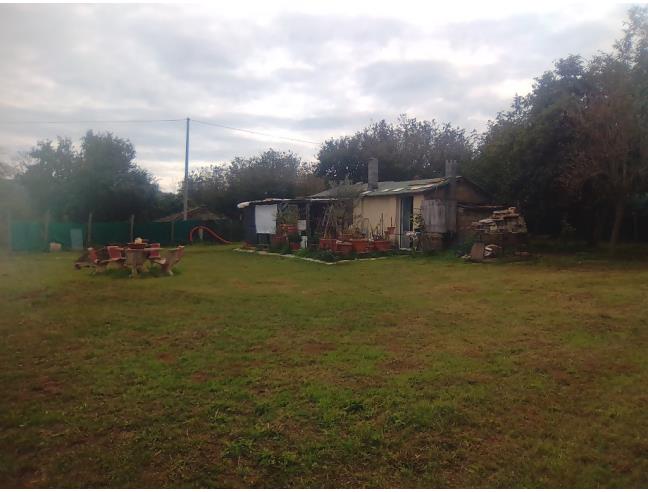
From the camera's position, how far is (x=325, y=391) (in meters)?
3.83

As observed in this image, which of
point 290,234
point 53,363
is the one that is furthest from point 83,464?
point 290,234

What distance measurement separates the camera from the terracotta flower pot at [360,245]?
606 inches

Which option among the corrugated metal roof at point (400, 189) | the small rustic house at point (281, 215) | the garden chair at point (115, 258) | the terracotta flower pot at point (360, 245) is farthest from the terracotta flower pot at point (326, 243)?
the garden chair at point (115, 258)

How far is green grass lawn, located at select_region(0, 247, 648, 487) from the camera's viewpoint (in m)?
2.77

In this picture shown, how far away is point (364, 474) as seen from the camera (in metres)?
2.71

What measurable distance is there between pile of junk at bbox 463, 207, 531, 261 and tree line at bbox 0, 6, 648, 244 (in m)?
1.93

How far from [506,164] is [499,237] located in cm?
489

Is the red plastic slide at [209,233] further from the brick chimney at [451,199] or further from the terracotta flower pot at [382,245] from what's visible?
the brick chimney at [451,199]

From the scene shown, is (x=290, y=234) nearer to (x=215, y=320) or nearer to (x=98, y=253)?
(x=98, y=253)

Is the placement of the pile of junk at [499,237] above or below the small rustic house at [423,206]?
below

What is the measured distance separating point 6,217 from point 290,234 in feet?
36.7

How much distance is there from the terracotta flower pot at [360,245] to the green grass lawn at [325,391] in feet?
24.6

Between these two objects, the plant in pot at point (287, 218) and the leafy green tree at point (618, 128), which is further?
the plant in pot at point (287, 218)

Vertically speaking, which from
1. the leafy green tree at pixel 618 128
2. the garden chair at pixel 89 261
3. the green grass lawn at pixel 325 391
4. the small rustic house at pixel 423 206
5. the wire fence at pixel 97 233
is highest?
the leafy green tree at pixel 618 128
